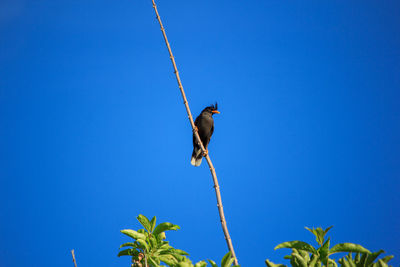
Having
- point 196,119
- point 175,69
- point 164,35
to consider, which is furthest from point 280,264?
point 196,119

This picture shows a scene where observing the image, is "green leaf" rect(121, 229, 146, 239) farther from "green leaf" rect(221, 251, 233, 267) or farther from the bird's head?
the bird's head

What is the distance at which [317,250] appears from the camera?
270 cm

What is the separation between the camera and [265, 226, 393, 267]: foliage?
242cm

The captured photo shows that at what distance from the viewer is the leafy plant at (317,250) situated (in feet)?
8.16

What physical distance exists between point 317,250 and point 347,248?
0.24 m

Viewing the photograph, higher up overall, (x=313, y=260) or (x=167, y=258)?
(x=167, y=258)

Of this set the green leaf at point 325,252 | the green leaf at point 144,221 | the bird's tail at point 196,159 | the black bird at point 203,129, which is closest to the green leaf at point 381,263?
the green leaf at point 325,252

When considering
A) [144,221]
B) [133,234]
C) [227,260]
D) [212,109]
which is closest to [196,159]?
[212,109]

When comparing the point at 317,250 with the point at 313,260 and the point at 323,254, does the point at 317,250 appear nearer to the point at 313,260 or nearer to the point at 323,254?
Answer: the point at 323,254

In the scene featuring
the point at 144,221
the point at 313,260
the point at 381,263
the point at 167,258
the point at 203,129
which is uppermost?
the point at 203,129

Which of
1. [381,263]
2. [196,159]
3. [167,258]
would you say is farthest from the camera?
[196,159]

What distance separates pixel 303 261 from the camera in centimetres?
241

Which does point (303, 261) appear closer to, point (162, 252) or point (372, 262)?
point (372, 262)

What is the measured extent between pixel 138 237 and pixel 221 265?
41.3 inches
